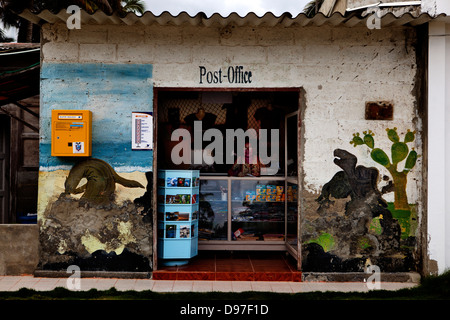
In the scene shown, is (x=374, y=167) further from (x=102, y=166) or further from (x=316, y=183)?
(x=102, y=166)

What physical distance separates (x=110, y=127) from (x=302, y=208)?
3181mm

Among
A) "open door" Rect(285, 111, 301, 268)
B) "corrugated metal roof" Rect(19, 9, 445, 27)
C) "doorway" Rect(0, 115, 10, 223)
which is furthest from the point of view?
"doorway" Rect(0, 115, 10, 223)

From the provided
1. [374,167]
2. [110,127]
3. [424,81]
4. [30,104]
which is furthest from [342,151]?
[30,104]

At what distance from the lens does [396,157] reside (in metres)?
6.27

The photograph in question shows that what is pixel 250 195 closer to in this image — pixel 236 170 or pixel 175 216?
pixel 236 170

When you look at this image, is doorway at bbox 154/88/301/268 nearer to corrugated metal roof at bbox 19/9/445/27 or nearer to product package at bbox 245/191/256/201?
product package at bbox 245/191/256/201

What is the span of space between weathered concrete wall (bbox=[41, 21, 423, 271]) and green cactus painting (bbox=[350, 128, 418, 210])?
6 centimetres

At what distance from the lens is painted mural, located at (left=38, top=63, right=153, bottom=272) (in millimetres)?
6227

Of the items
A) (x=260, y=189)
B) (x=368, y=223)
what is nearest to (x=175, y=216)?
(x=260, y=189)

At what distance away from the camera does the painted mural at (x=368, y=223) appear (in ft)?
20.6

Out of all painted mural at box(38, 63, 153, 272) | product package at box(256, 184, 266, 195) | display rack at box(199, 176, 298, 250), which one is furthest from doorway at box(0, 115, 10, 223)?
product package at box(256, 184, 266, 195)

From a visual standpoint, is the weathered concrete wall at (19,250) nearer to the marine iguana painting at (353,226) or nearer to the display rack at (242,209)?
the display rack at (242,209)

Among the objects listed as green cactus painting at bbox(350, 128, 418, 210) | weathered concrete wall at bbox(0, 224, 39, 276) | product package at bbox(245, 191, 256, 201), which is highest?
green cactus painting at bbox(350, 128, 418, 210)

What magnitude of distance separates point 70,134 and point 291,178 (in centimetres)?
374
